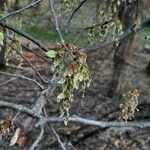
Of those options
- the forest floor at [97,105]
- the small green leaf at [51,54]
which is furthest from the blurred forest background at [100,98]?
the small green leaf at [51,54]

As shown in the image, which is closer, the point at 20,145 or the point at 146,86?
the point at 20,145

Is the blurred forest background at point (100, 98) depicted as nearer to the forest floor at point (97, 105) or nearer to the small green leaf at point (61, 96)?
the forest floor at point (97, 105)

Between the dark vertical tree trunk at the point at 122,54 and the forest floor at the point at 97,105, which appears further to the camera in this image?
the dark vertical tree trunk at the point at 122,54

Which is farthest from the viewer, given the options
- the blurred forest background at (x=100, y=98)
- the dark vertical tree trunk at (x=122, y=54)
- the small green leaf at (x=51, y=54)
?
the dark vertical tree trunk at (x=122, y=54)

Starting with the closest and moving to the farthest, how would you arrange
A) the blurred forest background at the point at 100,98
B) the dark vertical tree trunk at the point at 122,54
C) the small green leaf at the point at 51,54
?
1. the small green leaf at the point at 51,54
2. the blurred forest background at the point at 100,98
3. the dark vertical tree trunk at the point at 122,54

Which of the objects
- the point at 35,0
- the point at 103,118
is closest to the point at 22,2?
the point at 103,118

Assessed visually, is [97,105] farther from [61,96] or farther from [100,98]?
[61,96]

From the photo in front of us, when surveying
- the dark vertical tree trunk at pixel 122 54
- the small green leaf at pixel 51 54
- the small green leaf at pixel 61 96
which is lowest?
the small green leaf at pixel 61 96

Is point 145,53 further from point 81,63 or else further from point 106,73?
point 81,63

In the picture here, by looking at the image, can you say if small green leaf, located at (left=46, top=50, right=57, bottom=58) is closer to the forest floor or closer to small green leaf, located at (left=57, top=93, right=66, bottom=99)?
small green leaf, located at (left=57, top=93, right=66, bottom=99)
